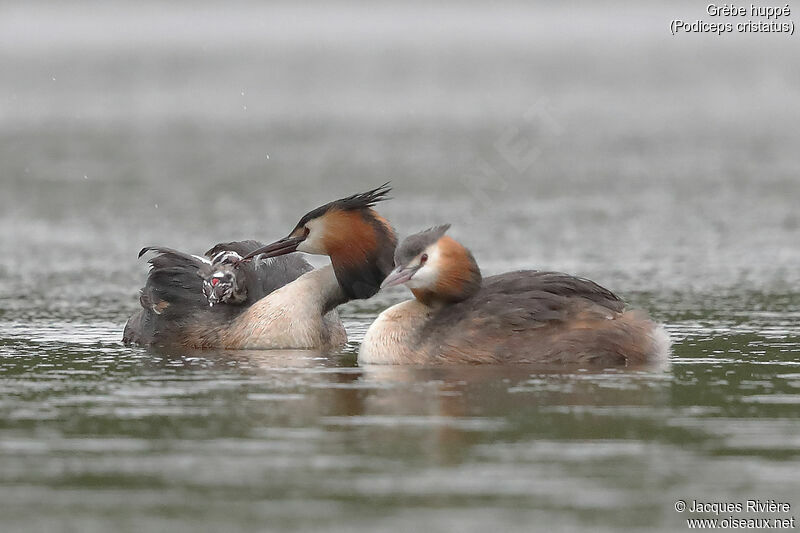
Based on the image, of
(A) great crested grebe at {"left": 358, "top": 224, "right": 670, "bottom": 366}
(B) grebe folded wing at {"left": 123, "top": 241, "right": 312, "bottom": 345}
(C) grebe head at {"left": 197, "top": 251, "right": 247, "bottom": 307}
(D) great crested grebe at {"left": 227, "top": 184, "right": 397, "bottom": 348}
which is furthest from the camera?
(C) grebe head at {"left": 197, "top": 251, "right": 247, "bottom": 307}

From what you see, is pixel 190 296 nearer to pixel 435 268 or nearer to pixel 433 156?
pixel 435 268

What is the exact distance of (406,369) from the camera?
454 inches

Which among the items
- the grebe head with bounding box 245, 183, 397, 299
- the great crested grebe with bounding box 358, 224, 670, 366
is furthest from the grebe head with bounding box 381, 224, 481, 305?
the grebe head with bounding box 245, 183, 397, 299

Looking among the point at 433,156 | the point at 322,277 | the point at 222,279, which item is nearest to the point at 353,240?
the point at 322,277

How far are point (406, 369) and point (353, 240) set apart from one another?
1714mm

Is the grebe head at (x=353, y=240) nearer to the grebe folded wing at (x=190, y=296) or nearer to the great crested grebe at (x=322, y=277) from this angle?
the great crested grebe at (x=322, y=277)

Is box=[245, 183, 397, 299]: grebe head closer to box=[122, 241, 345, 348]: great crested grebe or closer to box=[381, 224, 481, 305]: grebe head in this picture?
box=[122, 241, 345, 348]: great crested grebe

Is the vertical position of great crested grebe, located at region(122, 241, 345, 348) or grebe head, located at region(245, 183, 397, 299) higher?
grebe head, located at region(245, 183, 397, 299)

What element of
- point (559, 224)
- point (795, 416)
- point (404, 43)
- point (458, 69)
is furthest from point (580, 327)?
point (404, 43)

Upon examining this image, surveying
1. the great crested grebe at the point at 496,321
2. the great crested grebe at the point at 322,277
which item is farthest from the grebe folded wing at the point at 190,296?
the great crested grebe at the point at 496,321

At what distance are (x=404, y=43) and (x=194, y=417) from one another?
3190 inches

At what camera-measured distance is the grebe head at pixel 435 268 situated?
11820mm

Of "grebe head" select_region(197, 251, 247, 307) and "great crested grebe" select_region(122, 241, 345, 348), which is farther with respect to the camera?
"grebe head" select_region(197, 251, 247, 307)

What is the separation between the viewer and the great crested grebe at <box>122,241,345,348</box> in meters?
13.0
